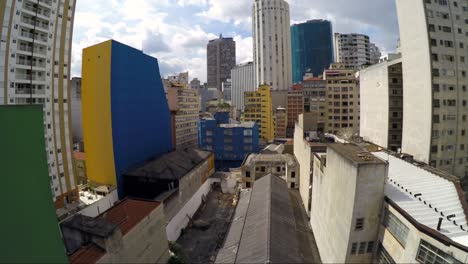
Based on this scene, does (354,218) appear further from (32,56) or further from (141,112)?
(32,56)

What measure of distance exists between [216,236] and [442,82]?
1328 inches

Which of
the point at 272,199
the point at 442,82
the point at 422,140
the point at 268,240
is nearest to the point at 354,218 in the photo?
the point at 268,240

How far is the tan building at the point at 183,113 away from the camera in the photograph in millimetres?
63138

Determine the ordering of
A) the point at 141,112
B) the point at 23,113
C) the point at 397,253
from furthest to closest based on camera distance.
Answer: the point at 141,112 → the point at 397,253 → the point at 23,113

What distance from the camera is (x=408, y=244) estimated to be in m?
13.5

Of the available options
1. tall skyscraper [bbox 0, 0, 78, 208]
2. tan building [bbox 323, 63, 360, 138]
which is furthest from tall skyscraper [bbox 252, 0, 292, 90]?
tall skyscraper [bbox 0, 0, 78, 208]

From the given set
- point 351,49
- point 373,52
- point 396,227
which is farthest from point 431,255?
point 373,52

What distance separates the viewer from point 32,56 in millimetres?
32719

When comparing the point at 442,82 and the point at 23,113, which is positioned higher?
the point at 442,82

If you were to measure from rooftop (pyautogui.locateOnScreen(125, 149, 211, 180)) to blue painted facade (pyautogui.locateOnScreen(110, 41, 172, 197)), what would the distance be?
2566mm

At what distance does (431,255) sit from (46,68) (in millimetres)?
42431

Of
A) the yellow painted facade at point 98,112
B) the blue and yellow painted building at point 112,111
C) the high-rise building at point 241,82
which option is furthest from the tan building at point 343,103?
the high-rise building at point 241,82

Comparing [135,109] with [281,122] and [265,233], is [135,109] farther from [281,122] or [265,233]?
A: [281,122]

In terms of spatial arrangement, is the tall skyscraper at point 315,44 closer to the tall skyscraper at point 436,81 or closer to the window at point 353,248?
the tall skyscraper at point 436,81
